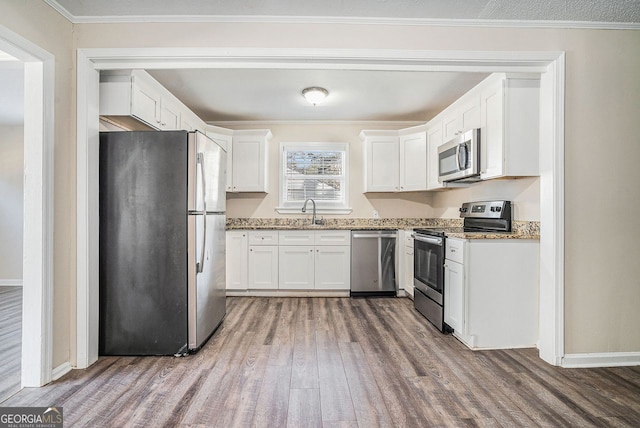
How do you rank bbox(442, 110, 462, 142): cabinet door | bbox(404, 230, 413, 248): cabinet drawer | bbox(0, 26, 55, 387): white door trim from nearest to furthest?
1. bbox(0, 26, 55, 387): white door trim
2. bbox(442, 110, 462, 142): cabinet door
3. bbox(404, 230, 413, 248): cabinet drawer

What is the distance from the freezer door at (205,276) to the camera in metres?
2.49

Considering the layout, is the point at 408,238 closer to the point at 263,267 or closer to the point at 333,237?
the point at 333,237

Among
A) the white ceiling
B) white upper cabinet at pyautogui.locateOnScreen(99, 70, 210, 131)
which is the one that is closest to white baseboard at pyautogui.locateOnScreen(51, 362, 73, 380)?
white upper cabinet at pyautogui.locateOnScreen(99, 70, 210, 131)

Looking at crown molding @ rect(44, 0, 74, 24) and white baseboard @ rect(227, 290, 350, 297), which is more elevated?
crown molding @ rect(44, 0, 74, 24)

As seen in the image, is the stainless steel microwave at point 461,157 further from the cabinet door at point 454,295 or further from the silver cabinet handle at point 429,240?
the cabinet door at point 454,295

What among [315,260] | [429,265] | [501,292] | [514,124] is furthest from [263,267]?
[514,124]

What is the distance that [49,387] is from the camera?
201 cm

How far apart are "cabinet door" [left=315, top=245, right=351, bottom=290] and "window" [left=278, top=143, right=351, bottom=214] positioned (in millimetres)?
826

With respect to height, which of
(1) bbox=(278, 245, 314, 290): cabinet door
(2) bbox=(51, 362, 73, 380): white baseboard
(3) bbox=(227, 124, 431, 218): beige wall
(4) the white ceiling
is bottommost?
(2) bbox=(51, 362, 73, 380): white baseboard

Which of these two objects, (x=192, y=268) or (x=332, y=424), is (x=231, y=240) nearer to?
(x=192, y=268)

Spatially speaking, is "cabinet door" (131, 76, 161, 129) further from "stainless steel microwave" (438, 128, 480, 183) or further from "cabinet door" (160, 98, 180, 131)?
"stainless steel microwave" (438, 128, 480, 183)

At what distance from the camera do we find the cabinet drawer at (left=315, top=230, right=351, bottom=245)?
168 inches

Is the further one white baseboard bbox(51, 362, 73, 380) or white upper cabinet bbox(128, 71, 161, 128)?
white upper cabinet bbox(128, 71, 161, 128)

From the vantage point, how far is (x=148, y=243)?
8.05 feet
